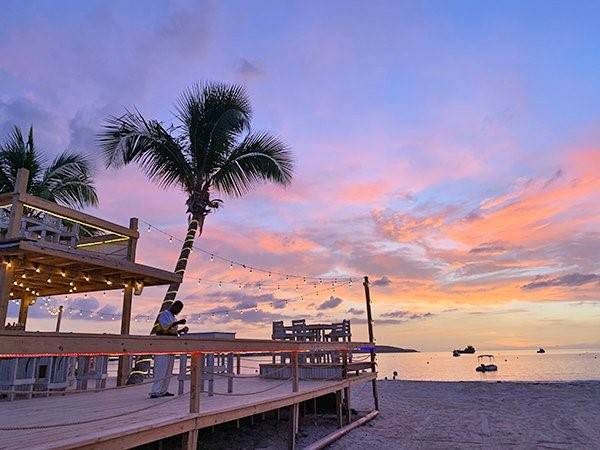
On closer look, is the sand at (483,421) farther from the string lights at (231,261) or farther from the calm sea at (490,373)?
the string lights at (231,261)

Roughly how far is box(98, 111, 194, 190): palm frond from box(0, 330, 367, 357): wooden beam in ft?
28.2

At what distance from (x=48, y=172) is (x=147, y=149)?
5.90 metres

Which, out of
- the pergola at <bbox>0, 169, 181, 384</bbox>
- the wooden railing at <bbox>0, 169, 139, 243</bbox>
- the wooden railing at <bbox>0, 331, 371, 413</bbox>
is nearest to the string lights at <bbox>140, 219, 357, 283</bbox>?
the pergola at <bbox>0, 169, 181, 384</bbox>

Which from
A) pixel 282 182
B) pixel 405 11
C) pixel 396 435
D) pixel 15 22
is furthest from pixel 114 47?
pixel 396 435

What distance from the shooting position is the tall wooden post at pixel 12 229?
855 cm

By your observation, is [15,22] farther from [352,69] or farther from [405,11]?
[405,11]

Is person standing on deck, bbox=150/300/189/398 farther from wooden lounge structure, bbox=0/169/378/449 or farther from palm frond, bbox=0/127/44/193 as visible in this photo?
palm frond, bbox=0/127/44/193

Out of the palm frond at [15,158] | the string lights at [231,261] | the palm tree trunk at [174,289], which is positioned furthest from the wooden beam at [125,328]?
the palm frond at [15,158]

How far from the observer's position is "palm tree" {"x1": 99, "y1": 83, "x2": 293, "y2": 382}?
1332 centimetres

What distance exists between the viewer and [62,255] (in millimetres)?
9125

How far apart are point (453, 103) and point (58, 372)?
14716 millimetres

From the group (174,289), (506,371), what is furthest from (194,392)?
(506,371)

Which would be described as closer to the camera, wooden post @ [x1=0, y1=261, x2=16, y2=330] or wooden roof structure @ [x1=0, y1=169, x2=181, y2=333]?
wooden roof structure @ [x1=0, y1=169, x2=181, y2=333]

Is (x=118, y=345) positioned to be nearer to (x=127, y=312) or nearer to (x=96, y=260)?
(x=96, y=260)
